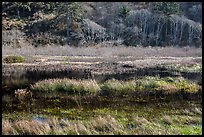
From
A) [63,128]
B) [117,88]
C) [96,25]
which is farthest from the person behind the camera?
[96,25]

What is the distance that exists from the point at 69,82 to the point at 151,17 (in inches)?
2245

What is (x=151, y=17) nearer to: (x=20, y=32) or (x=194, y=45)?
(x=194, y=45)

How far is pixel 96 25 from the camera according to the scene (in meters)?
77.1

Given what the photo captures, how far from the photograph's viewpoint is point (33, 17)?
264 feet

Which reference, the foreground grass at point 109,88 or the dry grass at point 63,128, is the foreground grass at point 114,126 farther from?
the foreground grass at point 109,88

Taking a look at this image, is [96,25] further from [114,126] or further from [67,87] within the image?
[114,126]

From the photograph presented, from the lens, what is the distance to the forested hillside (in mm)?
72750

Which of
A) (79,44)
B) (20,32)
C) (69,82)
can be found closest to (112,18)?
(79,44)

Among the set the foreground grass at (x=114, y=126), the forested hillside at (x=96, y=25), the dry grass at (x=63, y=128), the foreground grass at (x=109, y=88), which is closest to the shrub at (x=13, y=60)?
the foreground grass at (x=109, y=88)

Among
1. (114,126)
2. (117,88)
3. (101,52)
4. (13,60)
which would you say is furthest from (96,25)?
(114,126)

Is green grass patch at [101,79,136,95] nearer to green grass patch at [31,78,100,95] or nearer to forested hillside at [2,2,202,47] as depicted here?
green grass patch at [31,78,100,95]

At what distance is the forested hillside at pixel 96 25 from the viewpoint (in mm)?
72750

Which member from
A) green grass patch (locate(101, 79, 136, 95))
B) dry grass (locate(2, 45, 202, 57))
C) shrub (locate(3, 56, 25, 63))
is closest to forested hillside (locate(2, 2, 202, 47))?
dry grass (locate(2, 45, 202, 57))

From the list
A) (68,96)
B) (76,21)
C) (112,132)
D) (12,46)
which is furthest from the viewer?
(76,21)
